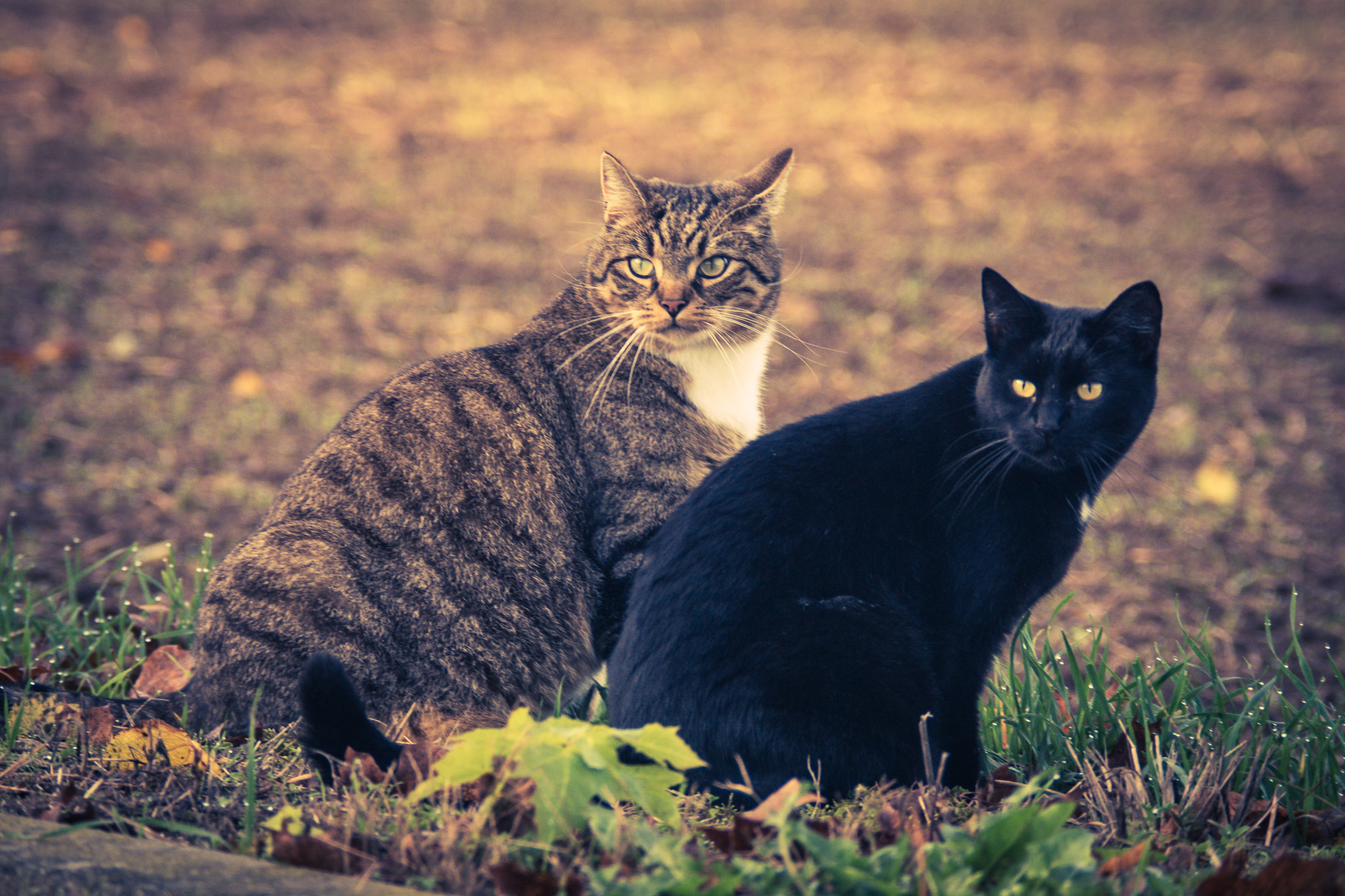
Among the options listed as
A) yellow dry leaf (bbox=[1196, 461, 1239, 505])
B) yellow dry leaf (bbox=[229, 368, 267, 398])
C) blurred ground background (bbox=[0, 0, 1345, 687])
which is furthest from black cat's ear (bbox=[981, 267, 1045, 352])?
yellow dry leaf (bbox=[229, 368, 267, 398])

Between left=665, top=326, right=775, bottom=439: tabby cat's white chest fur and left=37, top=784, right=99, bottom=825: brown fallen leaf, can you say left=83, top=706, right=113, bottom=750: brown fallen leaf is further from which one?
left=665, top=326, right=775, bottom=439: tabby cat's white chest fur

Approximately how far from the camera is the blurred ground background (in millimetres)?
4625

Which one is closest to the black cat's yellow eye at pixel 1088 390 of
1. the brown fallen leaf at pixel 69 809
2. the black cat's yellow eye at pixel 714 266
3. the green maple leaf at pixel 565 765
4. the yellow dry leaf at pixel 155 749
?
the black cat's yellow eye at pixel 714 266

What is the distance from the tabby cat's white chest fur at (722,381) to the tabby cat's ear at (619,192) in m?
0.44

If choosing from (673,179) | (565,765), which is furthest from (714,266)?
(673,179)

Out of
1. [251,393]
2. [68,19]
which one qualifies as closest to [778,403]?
[251,393]

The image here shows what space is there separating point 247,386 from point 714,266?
9.76 feet

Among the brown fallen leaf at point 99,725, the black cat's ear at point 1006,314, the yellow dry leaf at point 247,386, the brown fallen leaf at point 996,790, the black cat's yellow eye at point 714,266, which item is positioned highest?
the black cat's yellow eye at point 714,266

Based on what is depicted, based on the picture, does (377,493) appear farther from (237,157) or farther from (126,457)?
(237,157)

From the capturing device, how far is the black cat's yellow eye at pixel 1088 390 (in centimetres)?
267

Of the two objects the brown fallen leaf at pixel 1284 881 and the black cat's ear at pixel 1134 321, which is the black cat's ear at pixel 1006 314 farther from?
the brown fallen leaf at pixel 1284 881

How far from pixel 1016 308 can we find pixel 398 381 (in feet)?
5.18

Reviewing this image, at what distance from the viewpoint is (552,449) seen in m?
2.92

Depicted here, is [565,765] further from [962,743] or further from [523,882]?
[962,743]
